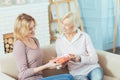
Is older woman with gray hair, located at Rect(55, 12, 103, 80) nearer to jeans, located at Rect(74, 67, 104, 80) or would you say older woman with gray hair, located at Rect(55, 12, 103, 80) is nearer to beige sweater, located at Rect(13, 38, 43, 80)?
jeans, located at Rect(74, 67, 104, 80)

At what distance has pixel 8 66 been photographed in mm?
2203

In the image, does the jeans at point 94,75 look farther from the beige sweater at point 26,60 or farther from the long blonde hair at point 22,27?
the long blonde hair at point 22,27

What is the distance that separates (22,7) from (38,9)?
0.31 meters

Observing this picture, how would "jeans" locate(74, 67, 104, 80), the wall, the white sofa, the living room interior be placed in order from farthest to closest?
the wall
the living room interior
"jeans" locate(74, 67, 104, 80)
the white sofa

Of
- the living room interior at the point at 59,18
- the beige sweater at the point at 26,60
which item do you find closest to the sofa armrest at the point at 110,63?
the beige sweater at the point at 26,60

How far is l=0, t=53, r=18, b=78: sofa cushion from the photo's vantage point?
2.20 m

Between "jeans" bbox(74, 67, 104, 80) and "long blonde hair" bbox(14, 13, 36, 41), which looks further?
"jeans" bbox(74, 67, 104, 80)

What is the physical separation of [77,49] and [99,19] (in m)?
2.53

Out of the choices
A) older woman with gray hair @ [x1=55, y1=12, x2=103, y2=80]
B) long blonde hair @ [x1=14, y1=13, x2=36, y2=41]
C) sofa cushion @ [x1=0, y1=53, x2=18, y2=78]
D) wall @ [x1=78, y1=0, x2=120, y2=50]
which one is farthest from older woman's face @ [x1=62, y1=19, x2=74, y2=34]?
wall @ [x1=78, y1=0, x2=120, y2=50]

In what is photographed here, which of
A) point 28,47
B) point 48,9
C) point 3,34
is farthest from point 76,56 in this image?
point 48,9

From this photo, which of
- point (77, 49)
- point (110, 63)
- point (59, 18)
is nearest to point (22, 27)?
point (77, 49)

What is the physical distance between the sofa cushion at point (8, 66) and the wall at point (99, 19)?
114 inches

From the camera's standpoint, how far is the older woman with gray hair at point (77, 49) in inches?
94.7

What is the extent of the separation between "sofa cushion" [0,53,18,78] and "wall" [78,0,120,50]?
291 centimetres
